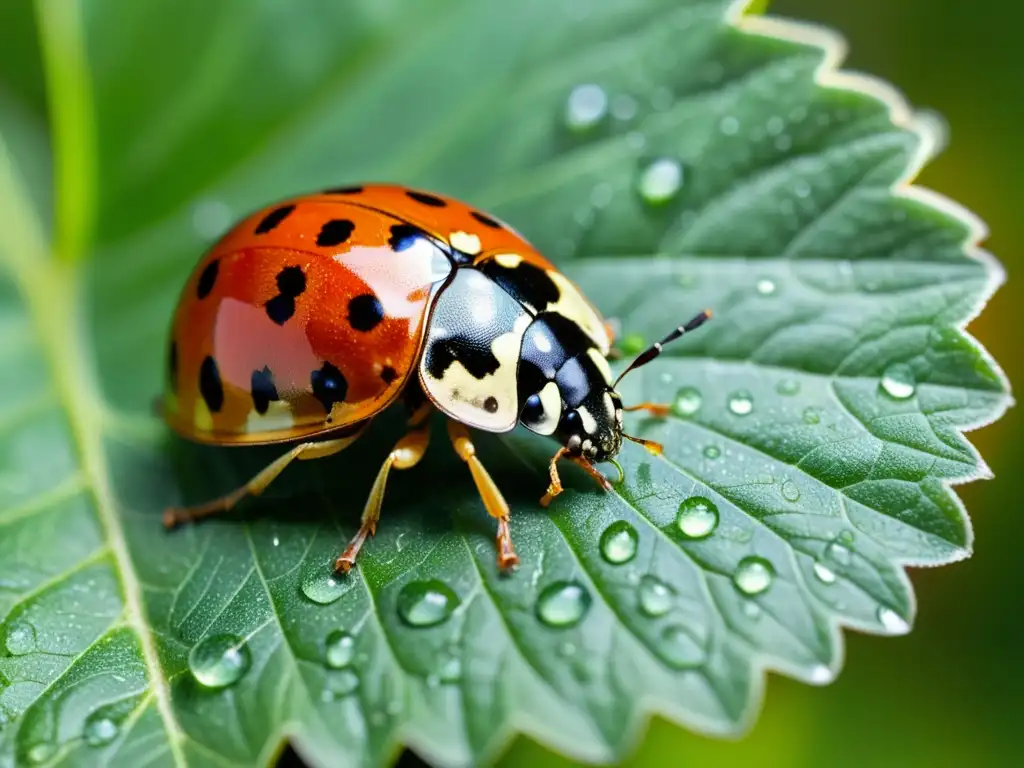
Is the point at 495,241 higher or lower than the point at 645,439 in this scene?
higher

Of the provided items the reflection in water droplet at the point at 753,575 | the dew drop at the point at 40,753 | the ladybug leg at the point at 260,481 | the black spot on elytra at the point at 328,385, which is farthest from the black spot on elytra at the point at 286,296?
the reflection in water droplet at the point at 753,575

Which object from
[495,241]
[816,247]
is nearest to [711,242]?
[816,247]

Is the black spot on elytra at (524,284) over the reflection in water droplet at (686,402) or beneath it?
over

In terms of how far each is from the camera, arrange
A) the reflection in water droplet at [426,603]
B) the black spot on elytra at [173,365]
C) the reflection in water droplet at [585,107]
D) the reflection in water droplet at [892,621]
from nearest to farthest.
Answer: the reflection in water droplet at [892,621] → the reflection in water droplet at [426,603] → the black spot on elytra at [173,365] → the reflection in water droplet at [585,107]

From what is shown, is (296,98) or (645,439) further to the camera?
(296,98)

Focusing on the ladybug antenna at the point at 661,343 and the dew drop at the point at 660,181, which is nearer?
the ladybug antenna at the point at 661,343

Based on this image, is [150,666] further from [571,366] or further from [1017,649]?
[1017,649]

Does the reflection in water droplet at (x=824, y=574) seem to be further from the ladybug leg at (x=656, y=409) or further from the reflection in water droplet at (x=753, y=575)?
the ladybug leg at (x=656, y=409)
